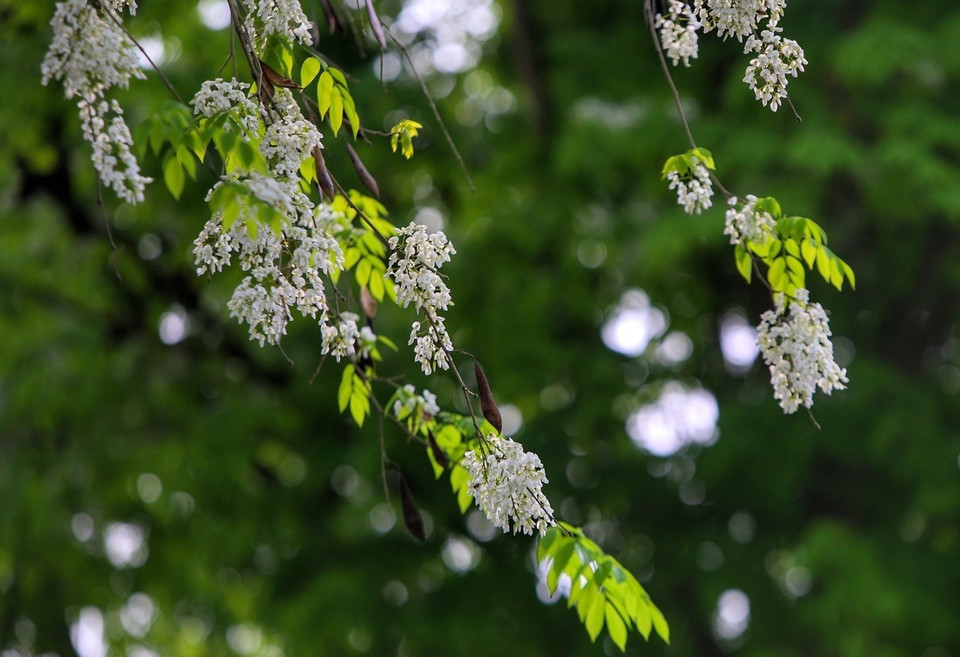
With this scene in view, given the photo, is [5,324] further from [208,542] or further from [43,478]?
[208,542]

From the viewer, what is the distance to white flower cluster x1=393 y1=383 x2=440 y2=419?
2645mm

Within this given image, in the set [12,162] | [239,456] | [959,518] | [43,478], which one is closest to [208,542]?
[239,456]

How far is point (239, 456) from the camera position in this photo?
729cm

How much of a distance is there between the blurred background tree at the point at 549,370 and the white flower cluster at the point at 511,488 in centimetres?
412

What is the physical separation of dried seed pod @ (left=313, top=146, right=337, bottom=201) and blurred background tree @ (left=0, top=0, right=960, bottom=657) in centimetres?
403

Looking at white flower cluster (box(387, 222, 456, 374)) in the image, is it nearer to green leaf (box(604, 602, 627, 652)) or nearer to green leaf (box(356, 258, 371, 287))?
green leaf (box(356, 258, 371, 287))

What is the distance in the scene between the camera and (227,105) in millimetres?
2271

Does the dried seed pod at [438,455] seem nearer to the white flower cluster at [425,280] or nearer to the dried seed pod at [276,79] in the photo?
the white flower cluster at [425,280]

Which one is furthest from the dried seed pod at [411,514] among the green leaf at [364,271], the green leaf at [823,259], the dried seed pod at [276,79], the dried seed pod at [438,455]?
the green leaf at [823,259]

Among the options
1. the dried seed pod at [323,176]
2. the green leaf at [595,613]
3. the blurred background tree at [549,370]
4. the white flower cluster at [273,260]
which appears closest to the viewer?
the white flower cluster at [273,260]

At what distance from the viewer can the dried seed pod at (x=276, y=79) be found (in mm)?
2367

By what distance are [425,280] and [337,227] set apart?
22 cm

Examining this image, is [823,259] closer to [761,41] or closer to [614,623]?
[761,41]

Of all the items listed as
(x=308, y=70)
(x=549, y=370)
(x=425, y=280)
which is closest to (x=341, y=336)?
(x=425, y=280)
